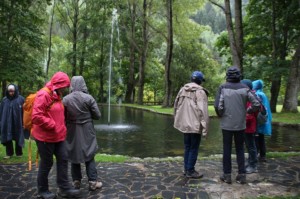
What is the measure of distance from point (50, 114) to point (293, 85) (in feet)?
55.8

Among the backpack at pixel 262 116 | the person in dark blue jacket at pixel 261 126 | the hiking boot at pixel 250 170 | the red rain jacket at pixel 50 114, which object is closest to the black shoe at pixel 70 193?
the red rain jacket at pixel 50 114

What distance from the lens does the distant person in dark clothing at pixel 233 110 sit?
Result: 5.43 metres

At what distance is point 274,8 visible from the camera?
20188 mm

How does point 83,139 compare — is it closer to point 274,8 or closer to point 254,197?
point 254,197

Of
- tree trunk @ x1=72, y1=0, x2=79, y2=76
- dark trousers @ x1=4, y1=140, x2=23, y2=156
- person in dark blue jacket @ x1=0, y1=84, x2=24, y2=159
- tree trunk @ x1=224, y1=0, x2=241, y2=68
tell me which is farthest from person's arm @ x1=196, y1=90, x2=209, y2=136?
tree trunk @ x1=72, y1=0, x2=79, y2=76

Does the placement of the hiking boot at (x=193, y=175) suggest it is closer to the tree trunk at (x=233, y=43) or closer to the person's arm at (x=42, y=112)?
the person's arm at (x=42, y=112)

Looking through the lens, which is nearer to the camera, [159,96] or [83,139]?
[83,139]

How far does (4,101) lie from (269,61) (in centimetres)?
1593

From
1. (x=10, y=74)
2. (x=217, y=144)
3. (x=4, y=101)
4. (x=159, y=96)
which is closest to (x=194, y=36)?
(x=159, y=96)

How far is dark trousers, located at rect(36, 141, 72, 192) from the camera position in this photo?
4664mm

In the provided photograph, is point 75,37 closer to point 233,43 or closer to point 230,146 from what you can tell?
point 233,43

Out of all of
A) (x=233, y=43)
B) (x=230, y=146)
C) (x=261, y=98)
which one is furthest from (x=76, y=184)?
(x=233, y=43)

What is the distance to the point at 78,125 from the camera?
5008 millimetres

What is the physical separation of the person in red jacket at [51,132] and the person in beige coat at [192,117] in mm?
2108
